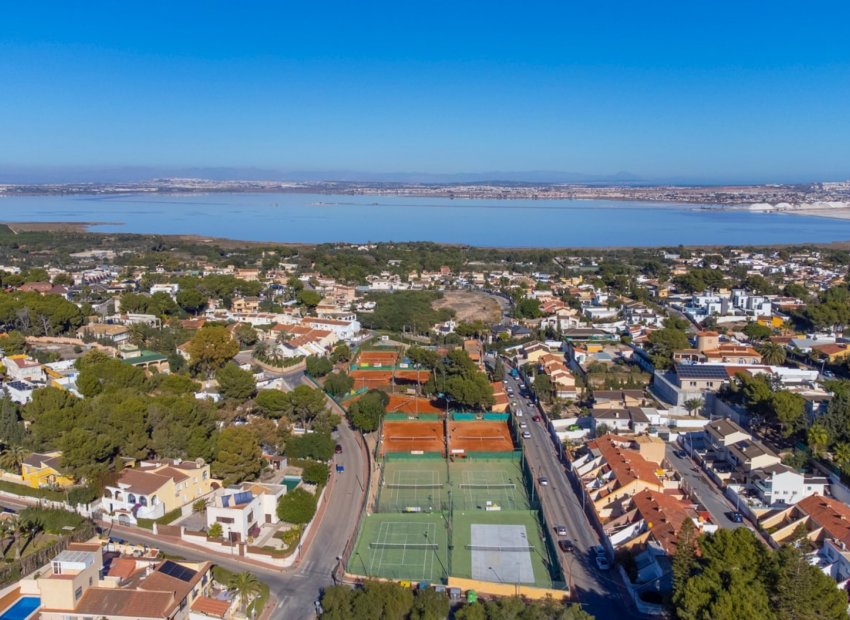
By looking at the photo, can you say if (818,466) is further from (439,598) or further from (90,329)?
(90,329)

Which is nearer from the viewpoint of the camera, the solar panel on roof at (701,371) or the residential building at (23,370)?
the solar panel on roof at (701,371)

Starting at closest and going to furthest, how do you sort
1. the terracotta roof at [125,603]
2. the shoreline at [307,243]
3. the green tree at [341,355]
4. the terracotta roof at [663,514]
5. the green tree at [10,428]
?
the terracotta roof at [125,603]
the terracotta roof at [663,514]
the green tree at [10,428]
the green tree at [341,355]
the shoreline at [307,243]

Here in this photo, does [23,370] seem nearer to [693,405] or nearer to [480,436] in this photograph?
[480,436]

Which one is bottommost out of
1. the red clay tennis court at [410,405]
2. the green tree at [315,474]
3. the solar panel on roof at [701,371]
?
the red clay tennis court at [410,405]

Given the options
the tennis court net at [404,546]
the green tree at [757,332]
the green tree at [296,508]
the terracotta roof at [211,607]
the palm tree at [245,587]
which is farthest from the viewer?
the green tree at [757,332]

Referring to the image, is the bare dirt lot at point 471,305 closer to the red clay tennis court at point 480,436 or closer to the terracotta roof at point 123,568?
the red clay tennis court at point 480,436

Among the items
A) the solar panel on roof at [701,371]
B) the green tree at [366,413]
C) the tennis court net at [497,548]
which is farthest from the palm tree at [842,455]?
the green tree at [366,413]
